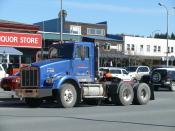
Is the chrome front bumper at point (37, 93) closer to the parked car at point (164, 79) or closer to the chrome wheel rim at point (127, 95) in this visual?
the chrome wheel rim at point (127, 95)

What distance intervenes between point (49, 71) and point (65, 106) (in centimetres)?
168

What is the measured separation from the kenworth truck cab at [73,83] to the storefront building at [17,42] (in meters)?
31.1

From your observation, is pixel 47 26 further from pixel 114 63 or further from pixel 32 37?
pixel 32 37

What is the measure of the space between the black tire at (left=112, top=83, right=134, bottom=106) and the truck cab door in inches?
62.4

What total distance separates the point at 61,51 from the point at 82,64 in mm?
1139

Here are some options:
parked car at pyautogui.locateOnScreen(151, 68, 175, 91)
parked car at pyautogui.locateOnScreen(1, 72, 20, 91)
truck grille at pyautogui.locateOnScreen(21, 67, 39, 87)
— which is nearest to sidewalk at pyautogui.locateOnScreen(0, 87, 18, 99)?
parked car at pyautogui.locateOnScreen(1, 72, 20, 91)

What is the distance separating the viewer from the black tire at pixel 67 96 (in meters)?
22.0

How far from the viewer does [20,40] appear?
58344 mm

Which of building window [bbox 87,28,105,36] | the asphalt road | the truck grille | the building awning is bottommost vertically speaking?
the asphalt road

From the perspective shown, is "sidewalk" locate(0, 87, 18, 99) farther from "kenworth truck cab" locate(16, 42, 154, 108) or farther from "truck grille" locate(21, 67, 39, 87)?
"truck grille" locate(21, 67, 39, 87)

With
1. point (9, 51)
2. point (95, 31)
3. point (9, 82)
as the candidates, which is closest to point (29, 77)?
point (9, 82)

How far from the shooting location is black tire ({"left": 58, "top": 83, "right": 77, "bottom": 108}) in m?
22.0

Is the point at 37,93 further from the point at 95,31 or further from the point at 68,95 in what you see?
the point at 95,31

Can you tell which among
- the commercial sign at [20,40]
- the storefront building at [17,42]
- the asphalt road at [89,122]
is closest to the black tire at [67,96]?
the asphalt road at [89,122]
